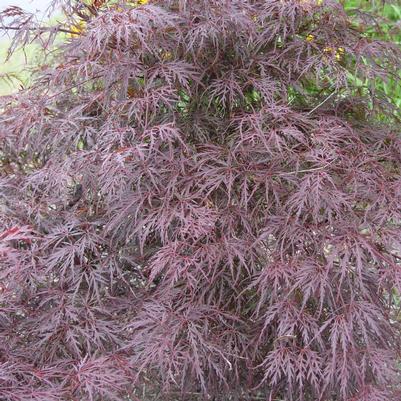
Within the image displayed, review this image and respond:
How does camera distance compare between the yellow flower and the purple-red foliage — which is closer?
the purple-red foliage

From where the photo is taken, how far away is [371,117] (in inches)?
83.6

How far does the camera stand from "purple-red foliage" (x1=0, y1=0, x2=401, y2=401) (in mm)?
1675

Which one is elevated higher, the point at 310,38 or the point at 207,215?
the point at 310,38

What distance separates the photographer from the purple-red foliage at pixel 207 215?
1.67m

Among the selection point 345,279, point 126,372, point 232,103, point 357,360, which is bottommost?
point 357,360

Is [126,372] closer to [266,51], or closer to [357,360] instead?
[357,360]

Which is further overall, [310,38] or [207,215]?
[310,38]

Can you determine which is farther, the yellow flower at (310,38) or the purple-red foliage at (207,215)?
the yellow flower at (310,38)

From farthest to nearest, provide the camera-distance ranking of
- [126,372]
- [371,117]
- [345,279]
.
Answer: [371,117] < [345,279] < [126,372]

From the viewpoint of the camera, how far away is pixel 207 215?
172 centimetres

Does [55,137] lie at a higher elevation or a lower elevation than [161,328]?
higher

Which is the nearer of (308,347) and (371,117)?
(308,347)

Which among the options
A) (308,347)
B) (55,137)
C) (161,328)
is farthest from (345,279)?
(55,137)

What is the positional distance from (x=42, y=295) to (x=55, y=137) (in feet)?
1.62
